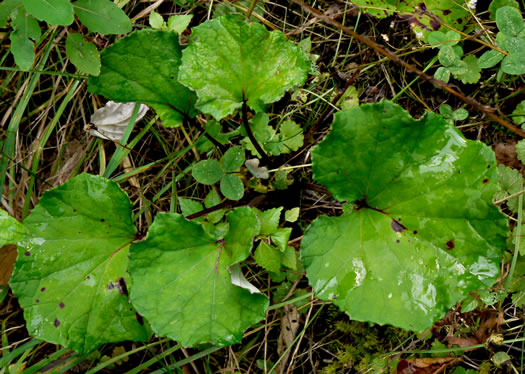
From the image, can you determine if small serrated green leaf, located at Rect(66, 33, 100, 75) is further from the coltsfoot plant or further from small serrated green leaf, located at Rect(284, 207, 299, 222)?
small serrated green leaf, located at Rect(284, 207, 299, 222)

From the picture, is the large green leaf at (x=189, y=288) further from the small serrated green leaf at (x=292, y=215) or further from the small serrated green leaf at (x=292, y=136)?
the small serrated green leaf at (x=292, y=136)

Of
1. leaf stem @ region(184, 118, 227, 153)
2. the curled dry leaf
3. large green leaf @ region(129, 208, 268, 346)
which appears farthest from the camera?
the curled dry leaf

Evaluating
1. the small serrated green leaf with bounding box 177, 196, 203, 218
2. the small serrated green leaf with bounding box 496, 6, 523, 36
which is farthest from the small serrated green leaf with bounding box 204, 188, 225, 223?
the small serrated green leaf with bounding box 496, 6, 523, 36

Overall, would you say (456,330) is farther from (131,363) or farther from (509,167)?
(131,363)

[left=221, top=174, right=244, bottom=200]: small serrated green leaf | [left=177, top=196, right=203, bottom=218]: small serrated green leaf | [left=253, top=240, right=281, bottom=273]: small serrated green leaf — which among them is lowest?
[left=253, top=240, right=281, bottom=273]: small serrated green leaf

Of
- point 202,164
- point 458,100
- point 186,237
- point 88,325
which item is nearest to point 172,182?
point 202,164

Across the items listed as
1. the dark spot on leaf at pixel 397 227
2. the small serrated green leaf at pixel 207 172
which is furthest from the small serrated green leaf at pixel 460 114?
the small serrated green leaf at pixel 207 172
